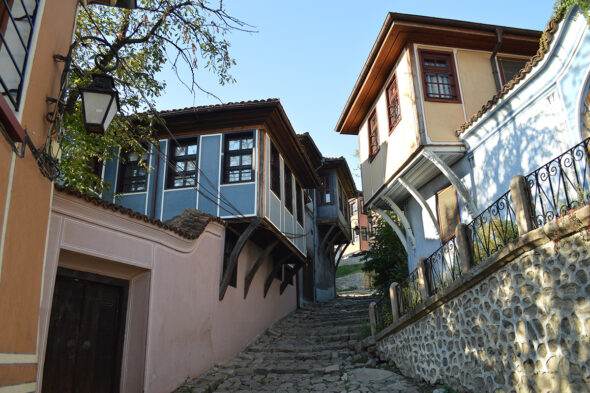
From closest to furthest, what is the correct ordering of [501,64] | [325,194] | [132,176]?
[501,64] < [132,176] < [325,194]

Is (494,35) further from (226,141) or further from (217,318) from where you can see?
(217,318)

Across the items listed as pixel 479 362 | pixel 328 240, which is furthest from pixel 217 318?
pixel 328 240

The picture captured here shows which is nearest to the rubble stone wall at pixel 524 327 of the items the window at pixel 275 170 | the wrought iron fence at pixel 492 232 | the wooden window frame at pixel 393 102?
the wrought iron fence at pixel 492 232

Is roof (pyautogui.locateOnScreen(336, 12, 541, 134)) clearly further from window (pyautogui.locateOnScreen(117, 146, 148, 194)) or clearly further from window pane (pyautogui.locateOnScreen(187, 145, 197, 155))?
window (pyautogui.locateOnScreen(117, 146, 148, 194))

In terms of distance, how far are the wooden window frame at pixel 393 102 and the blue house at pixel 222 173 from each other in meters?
2.32

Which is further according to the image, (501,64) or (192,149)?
(192,149)

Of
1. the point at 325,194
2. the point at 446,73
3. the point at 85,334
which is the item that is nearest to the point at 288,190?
the point at 446,73

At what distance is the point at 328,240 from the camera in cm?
1902

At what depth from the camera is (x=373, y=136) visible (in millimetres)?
11500

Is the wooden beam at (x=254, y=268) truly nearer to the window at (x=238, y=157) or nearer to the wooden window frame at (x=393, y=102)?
the window at (x=238, y=157)

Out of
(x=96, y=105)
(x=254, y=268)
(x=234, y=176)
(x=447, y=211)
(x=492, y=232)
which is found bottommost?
(x=492, y=232)

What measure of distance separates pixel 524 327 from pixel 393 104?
6.25 m

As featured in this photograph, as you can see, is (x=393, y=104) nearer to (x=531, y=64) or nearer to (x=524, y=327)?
(x=531, y=64)

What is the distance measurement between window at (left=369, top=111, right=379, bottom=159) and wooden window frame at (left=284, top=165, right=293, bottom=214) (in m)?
2.45
